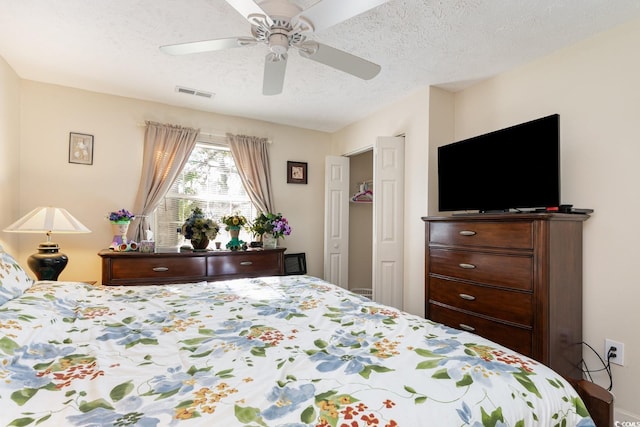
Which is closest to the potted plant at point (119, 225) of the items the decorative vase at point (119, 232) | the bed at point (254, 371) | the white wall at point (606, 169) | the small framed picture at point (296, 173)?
the decorative vase at point (119, 232)

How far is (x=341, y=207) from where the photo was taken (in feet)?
13.4

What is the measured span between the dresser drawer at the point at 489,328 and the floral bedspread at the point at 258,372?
3.12ft

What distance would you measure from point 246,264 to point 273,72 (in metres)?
2.07

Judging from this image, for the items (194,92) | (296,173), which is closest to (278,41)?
(194,92)

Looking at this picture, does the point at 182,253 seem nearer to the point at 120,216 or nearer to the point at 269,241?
the point at 120,216

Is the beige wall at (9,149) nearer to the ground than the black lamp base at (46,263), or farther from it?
farther from it

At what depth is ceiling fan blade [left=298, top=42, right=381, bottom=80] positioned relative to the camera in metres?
1.71

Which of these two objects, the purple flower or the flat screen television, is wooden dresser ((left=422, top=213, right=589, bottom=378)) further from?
the purple flower

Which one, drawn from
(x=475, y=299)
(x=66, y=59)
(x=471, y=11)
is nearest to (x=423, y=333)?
(x=475, y=299)

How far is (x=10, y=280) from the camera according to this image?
1.42m

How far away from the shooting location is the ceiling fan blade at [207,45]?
1673 millimetres

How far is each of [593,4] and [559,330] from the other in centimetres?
193

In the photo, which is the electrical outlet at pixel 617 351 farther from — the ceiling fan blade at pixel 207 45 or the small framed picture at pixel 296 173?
the small framed picture at pixel 296 173

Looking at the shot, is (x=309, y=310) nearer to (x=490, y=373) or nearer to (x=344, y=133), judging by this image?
(x=490, y=373)
